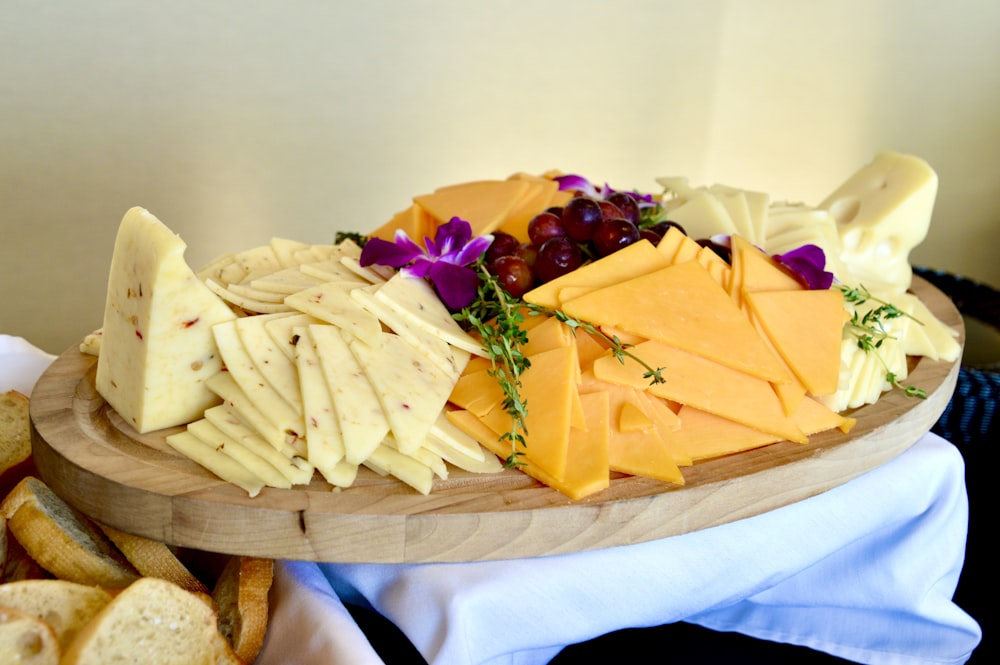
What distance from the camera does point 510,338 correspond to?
1.21m

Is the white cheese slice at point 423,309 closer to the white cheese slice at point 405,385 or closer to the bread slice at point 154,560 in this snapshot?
the white cheese slice at point 405,385

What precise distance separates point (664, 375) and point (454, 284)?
38 centimetres

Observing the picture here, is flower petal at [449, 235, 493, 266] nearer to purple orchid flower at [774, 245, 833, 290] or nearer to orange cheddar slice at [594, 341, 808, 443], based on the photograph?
orange cheddar slice at [594, 341, 808, 443]

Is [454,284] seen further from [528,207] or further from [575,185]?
[575,185]

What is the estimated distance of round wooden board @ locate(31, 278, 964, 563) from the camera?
3.31 ft

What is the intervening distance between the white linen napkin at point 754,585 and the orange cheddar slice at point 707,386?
0.49 ft

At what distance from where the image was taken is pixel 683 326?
1265mm

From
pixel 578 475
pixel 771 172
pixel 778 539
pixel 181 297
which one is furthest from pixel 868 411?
pixel 771 172

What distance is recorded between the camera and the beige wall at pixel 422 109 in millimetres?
2570

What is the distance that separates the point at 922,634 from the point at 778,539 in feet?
1.37

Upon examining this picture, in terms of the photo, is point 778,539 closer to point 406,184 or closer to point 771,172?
point 406,184

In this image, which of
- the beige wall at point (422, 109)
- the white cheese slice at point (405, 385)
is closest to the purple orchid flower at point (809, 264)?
the white cheese slice at point (405, 385)

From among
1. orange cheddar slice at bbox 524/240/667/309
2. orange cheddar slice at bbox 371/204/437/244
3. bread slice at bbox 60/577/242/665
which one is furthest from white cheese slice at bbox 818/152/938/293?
bread slice at bbox 60/577/242/665

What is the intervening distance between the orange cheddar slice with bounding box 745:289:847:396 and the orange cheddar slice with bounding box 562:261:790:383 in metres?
0.04
